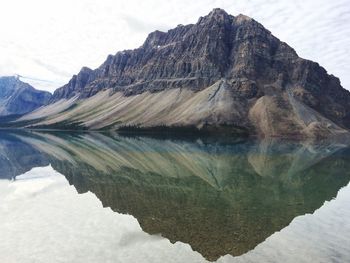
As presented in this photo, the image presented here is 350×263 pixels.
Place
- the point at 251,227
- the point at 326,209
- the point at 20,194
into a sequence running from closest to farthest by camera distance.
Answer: the point at 251,227 < the point at 326,209 < the point at 20,194

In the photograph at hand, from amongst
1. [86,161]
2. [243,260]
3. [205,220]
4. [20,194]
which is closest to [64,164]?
[86,161]

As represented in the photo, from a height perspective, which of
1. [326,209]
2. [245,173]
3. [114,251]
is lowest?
[114,251]

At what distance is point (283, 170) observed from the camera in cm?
7606

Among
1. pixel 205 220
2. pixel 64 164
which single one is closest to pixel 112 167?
pixel 64 164

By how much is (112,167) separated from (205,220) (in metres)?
42.4

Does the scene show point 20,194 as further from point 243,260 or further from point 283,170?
point 283,170

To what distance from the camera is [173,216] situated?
38.2 metres

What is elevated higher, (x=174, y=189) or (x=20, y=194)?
(x=174, y=189)

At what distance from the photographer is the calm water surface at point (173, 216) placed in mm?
28203

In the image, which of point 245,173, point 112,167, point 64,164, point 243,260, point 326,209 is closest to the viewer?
point 243,260

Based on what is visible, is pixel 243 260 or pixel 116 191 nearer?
pixel 243 260

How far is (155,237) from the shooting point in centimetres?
3158

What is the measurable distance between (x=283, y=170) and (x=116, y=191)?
1518 inches

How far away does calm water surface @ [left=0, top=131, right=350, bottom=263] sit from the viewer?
28.2 meters
